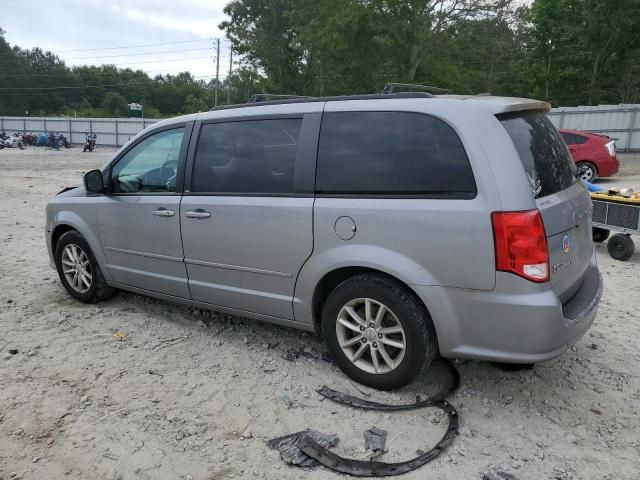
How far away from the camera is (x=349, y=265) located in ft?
10.6

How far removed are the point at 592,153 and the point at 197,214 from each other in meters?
12.4

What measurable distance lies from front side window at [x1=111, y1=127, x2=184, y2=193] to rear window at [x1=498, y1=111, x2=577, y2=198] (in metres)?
2.55

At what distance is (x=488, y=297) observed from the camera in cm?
285

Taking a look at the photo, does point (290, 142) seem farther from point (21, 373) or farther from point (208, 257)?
point (21, 373)

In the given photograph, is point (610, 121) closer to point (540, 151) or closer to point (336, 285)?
point (540, 151)

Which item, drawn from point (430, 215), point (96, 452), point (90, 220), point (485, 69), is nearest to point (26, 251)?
point (90, 220)

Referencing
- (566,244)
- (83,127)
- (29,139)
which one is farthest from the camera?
(83,127)

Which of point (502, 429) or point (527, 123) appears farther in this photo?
point (527, 123)

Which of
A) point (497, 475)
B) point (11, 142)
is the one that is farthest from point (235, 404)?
point (11, 142)

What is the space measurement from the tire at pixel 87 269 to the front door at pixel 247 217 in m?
1.31

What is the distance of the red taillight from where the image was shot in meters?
2.75

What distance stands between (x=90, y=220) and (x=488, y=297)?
3.59 m

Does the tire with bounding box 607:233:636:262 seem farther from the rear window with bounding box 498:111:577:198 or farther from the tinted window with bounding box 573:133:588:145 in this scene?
the tinted window with bounding box 573:133:588:145

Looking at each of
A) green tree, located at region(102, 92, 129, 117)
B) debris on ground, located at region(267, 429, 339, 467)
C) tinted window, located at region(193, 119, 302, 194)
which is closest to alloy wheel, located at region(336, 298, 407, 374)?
debris on ground, located at region(267, 429, 339, 467)
